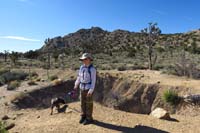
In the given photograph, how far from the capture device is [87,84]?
9922 millimetres

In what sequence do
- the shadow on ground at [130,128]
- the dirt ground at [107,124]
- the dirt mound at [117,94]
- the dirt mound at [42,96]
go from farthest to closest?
the dirt mound at [42,96]
the dirt mound at [117,94]
the dirt ground at [107,124]
the shadow on ground at [130,128]

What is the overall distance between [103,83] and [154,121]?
1460 centimetres

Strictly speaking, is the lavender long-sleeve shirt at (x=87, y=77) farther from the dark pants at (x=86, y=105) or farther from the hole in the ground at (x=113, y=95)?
the hole in the ground at (x=113, y=95)

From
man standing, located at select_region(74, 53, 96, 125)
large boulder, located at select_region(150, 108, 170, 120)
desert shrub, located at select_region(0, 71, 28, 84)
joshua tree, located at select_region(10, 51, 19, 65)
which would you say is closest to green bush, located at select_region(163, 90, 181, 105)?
large boulder, located at select_region(150, 108, 170, 120)

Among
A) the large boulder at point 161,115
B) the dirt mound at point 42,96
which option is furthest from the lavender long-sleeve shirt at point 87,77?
the dirt mound at point 42,96

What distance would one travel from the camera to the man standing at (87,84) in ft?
32.1

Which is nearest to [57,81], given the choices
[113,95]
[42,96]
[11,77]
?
[42,96]

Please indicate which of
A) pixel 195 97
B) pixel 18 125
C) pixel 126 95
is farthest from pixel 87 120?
pixel 126 95

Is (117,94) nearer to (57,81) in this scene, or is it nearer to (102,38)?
(57,81)

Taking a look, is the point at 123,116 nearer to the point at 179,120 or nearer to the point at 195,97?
the point at 179,120

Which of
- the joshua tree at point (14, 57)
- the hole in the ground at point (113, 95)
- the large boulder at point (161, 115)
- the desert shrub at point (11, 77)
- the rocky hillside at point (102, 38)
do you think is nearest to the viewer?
the large boulder at point (161, 115)

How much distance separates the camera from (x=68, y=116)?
11242 mm

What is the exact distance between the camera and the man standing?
9.79 metres

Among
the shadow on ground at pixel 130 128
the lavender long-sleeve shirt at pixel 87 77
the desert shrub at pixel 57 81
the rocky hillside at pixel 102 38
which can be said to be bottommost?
the shadow on ground at pixel 130 128
